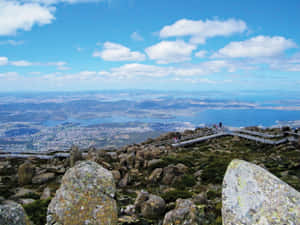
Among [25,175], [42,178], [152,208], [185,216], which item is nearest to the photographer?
[185,216]

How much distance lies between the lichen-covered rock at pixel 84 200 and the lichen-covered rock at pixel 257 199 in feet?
9.63

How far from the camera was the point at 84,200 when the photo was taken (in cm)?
524

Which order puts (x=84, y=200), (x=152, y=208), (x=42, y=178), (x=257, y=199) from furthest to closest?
(x=42, y=178) < (x=152, y=208) < (x=84, y=200) < (x=257, y=199)

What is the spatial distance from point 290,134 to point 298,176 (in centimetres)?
1975

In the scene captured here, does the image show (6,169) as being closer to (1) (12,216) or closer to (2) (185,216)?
(1) (12,216)

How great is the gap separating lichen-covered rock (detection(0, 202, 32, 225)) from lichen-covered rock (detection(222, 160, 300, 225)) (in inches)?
181

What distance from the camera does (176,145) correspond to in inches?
1337

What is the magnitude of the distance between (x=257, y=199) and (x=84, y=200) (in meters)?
4.01

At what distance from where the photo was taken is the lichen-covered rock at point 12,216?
458 cm

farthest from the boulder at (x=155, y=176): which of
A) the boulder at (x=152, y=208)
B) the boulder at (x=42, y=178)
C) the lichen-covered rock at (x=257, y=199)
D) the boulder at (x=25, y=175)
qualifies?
the lichen-covered rock at (x=257, y=199)

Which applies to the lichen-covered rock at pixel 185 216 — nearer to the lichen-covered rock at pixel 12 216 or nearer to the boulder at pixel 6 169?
the lichen-covered rock at pixel 12 216

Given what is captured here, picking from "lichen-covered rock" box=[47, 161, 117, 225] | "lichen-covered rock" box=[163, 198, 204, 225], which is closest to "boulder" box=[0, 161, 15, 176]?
"lichen-covered rock" box=[47, 161, 117, 225]

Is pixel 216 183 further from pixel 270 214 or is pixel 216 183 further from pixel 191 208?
pixel 270 214

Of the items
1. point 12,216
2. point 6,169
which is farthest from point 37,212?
point 6,169
